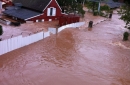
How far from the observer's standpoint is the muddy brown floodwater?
18.5 meters

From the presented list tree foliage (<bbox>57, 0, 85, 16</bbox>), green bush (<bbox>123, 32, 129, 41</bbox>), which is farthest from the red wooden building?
green bush (<bbox>123, 32, 129, 41</bbox>)

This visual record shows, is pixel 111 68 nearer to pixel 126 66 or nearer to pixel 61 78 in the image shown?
pixel 126 66

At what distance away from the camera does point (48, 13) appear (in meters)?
39.5

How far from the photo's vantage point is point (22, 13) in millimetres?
38250

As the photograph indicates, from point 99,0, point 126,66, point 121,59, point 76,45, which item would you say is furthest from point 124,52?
point 99,0

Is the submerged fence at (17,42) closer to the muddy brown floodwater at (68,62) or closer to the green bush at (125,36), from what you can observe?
the muddy brown floodwater at (68,62)

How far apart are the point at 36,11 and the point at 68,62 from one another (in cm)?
2009

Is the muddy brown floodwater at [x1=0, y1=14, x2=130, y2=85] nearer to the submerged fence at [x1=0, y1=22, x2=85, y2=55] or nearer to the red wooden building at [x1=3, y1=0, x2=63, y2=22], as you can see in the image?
the submerged fence at [x1=0, y1=22, x2=85, y2=55]

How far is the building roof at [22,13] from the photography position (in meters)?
36.7

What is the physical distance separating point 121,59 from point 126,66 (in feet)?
6.30

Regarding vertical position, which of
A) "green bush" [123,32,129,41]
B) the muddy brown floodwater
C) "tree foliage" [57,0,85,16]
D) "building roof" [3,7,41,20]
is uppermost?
"tree foliage" [57,0,85,16]

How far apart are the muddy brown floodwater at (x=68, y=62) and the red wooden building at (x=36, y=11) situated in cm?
910

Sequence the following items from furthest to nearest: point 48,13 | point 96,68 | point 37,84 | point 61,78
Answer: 1. point 48,13
2. point 96,68
3. point 61,78
4. point 37,84

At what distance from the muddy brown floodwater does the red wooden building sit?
910cm
